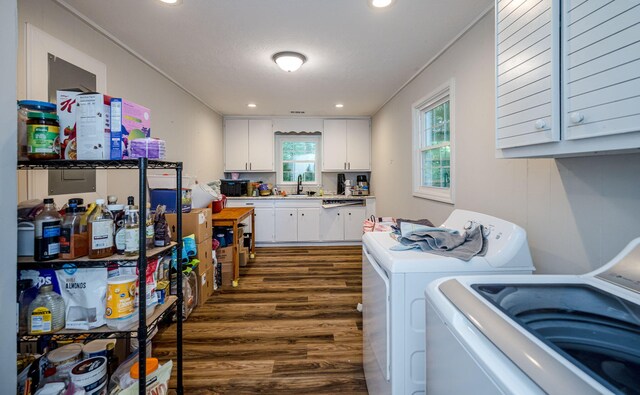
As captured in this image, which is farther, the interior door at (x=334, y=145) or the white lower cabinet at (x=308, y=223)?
the interior door at (x=334, y=145)

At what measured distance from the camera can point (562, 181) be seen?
1365 millimetres

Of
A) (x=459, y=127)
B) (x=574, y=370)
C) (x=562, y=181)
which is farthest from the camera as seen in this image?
(x=459, y=127)

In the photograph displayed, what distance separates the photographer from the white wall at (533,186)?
114 cm

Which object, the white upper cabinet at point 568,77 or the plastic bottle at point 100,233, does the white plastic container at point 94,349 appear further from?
the white upper cabinet at point 568,77

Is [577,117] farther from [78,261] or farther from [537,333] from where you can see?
[78,261]

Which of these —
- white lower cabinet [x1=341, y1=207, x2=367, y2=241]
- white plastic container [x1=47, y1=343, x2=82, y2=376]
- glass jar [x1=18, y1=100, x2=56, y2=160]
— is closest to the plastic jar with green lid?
glass jar [x1=18, y1=100, x2=56, y2=160]

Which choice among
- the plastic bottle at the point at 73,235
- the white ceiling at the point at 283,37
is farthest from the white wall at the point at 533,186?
the plastic bottle at the point at 73,235

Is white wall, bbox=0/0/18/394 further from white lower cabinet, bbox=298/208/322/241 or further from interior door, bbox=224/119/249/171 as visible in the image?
interior door, bbox=224/119/249/171

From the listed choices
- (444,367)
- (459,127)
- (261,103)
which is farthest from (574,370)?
(261,103)

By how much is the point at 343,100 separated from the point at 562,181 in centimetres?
319

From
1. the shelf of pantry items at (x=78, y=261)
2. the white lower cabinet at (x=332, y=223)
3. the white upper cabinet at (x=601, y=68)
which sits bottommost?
the white lower cabinet at (x=332, y=223)

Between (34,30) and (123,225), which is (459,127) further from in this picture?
(34,30)

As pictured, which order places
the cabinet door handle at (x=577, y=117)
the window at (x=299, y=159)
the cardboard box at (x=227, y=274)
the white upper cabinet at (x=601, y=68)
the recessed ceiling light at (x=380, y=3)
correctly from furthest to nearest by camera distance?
the window at (x=299, y=159)
the cardboard box at (x=227, y=274)
the recessed ceiling light at (x=380, y=3)
the cabinet door handle at (x=577, y=117)
the white upper cabinet at (x=601, y=68)

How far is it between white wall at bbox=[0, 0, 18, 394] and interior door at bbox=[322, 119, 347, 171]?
4.33 meters
